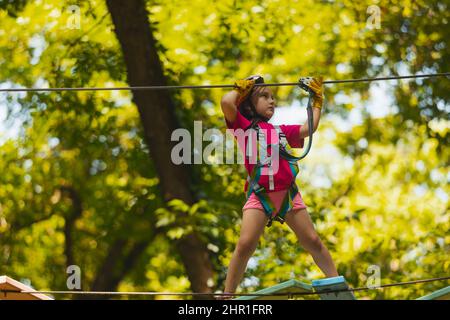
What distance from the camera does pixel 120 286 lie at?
50.0 ft

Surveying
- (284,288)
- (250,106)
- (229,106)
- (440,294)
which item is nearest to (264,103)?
(250,106)

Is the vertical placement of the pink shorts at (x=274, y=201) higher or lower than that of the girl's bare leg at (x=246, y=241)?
higher

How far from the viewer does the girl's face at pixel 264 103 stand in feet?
22.1

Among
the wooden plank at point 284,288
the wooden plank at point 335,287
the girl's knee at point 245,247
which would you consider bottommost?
the wooden plank at point 335,287

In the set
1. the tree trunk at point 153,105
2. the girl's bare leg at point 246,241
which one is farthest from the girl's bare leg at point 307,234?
the tree trunk at point 153,105

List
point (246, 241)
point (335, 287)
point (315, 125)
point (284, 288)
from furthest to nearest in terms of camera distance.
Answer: point (315, 125)
point (246, 241)
point (284, 288)
point (335, 287)

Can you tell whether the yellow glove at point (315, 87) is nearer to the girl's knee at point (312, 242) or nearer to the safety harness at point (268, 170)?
the safety harness at point (268, 170)

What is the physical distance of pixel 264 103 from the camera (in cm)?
673

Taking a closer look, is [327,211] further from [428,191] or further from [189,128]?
[428,191]

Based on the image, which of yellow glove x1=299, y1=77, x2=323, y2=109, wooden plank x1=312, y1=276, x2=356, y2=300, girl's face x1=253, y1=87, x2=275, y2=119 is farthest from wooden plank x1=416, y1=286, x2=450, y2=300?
girl's face x1=253, y1=87, x2=275, y2=119

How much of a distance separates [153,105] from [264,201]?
4.23 meters

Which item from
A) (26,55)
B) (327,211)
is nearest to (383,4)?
(327,211)

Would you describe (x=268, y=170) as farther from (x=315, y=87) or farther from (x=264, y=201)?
(x=315, y=87)
